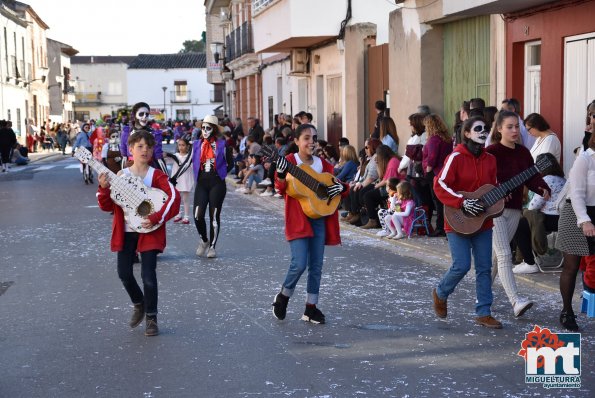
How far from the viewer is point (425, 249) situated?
12477mm

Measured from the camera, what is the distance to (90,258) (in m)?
12.2

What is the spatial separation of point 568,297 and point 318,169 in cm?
223

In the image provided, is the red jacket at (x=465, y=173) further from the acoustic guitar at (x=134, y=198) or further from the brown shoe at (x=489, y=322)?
the acoustic guitar at (x=134, y=198)

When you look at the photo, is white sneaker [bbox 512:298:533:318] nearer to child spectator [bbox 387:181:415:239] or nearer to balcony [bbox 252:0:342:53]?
child spectator [bbox 387:181:415:239]

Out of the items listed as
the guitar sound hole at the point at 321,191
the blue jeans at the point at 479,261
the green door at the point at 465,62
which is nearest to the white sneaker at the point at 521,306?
the blue jeans at the point at 479,261

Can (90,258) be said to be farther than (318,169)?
Yes

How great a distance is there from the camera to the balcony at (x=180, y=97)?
105188mm

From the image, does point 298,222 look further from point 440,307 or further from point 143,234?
point 440,307

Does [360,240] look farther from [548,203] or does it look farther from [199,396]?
[199,396]

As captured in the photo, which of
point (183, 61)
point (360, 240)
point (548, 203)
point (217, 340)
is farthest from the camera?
point (183, 61)

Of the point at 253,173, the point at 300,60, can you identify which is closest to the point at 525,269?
the point at 253,173

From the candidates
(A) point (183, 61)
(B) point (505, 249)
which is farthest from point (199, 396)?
(A) point (183, 61)

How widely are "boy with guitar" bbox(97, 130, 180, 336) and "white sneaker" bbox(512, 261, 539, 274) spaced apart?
13.4ft

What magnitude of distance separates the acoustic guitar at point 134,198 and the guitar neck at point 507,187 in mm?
2520
